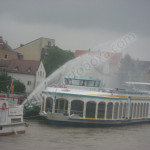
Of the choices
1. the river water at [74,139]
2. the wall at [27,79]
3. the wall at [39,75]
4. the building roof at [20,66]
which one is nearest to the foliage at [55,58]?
the wall at [39,75]

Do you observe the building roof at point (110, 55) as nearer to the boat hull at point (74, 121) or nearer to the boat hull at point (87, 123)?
the boat hull at point (87, 123)

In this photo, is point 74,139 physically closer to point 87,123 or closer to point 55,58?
point 87,123

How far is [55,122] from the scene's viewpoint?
116ft

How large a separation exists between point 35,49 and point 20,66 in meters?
19.1

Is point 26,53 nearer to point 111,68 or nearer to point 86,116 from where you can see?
point 111,68

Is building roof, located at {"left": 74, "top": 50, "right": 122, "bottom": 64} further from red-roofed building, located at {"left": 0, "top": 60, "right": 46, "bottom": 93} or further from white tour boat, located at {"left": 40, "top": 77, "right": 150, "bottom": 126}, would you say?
white tour boat, located at {"left": 40, "top": 77, "right": 150, "bottom": 126}

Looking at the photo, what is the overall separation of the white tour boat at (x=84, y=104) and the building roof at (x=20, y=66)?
32.3 metres

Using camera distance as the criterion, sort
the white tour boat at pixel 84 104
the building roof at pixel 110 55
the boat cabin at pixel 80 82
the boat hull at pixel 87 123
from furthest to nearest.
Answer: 1. the building roof at pixel 110 55
2. the boat cabin at pixel 80 82
3. the white tour boat at pixel 84 104
4. the boat hull at pixel 87 123

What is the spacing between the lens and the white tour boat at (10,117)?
2727 cm

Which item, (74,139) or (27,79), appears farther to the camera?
(27,79)

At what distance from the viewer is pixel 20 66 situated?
71688 mm

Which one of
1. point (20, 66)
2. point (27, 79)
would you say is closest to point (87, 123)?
point (27, 79)

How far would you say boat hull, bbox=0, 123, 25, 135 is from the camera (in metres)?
27.1

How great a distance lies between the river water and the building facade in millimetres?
52326
